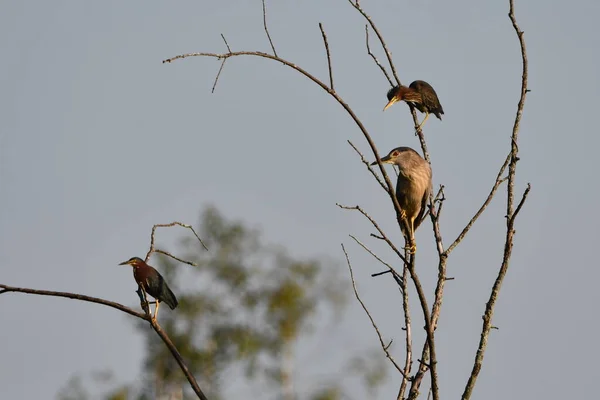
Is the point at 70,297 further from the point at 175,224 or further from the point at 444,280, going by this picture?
the point at 444,280

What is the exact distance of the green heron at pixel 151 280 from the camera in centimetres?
762

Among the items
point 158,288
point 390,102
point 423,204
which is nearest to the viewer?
point 158,288

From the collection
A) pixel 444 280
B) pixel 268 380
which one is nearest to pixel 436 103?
pixel 444 280

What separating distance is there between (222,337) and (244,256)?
2.13 meters

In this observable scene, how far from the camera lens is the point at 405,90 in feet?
32.6

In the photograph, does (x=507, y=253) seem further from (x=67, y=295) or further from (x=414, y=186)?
(x=414, y=186)

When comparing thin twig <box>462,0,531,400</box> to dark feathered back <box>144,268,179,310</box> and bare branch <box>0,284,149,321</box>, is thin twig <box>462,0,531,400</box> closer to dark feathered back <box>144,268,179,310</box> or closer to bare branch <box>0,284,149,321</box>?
bare branch <box>0,284,149,321</box>

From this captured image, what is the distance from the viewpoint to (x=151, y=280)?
7.86 meters

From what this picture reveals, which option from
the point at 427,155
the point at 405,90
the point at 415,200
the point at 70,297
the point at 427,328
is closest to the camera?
the point at 70,297

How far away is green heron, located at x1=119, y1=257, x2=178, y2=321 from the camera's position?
300 inches

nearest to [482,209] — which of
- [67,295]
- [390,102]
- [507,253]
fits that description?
[507,253]

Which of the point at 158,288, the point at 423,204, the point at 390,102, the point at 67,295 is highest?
the point at 390,102

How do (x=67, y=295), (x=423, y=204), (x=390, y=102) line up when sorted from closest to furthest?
(x=67, y=295) < (x=423, y=204) < (x=390, y=102)

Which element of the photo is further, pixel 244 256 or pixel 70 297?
pixel 244 256
